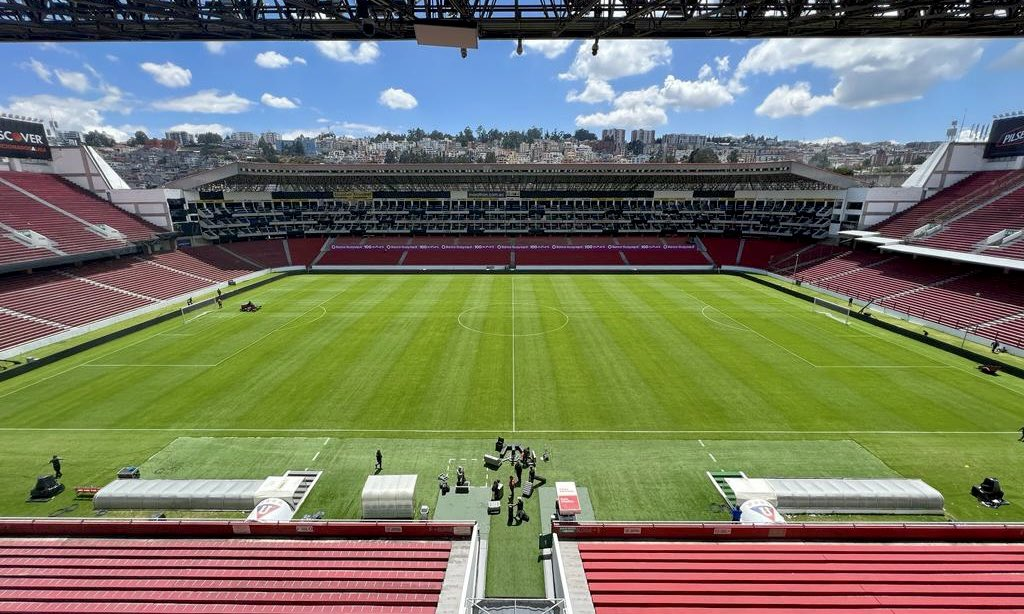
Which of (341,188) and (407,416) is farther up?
(341,188)

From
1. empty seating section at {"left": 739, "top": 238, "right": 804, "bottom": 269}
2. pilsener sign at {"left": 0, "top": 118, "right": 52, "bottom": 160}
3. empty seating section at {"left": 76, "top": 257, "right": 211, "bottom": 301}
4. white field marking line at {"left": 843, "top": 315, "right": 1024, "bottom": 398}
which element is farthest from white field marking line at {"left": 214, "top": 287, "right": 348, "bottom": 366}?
empty seating section at {"left": 739, "top": 238, "right": 804, "bottom": 269}

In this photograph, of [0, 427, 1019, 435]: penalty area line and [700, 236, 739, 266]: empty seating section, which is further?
[700, 236, 739, 266]: empty seating section

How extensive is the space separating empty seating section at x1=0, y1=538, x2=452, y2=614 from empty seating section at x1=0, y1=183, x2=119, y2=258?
40473 millimetres

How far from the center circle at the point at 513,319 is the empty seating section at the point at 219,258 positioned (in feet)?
116

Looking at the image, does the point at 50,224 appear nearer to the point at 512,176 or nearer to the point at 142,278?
the point at 142,278

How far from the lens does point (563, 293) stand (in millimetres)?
44562

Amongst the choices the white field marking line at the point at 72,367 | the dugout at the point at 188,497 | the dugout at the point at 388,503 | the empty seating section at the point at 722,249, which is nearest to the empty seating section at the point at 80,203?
the white field marking line at the point at 72,367

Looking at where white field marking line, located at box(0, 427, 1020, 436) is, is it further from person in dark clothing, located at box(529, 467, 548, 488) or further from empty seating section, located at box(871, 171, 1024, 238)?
empty seating section, located at box(871, 171, 1024, 238)

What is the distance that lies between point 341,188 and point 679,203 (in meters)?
54.4

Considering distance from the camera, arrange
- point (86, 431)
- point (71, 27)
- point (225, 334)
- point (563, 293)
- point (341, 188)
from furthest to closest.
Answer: point (341, 188), point (563, 293), point (225, 334), point (86, 431), point (71, 27)

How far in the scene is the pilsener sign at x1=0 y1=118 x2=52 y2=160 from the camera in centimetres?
4478

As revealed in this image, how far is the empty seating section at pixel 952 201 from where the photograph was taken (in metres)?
43.1

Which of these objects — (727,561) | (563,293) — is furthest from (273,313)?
(727,561)

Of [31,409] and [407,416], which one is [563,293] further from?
[31,409]
